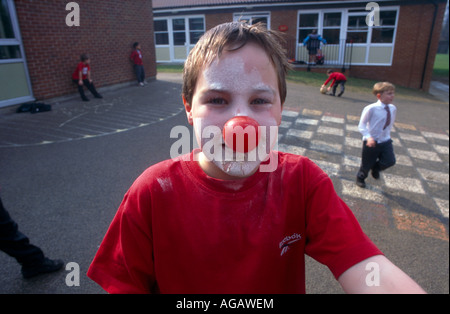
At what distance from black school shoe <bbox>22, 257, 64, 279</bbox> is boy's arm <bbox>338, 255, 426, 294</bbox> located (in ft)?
8.67

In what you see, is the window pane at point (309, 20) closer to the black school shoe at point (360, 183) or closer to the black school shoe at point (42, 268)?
the black school shoe at point (42, 268)

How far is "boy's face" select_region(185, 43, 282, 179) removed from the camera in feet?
3.10

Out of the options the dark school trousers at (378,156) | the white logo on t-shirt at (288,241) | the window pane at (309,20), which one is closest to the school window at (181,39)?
the window pane at (309,20)

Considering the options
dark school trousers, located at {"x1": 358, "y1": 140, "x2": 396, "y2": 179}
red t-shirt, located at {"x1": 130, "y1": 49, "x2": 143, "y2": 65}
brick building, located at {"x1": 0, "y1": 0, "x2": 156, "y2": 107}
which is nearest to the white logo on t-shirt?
dark school trousers, located at {"x1": 358, "y1": 140, "x2": 396, "y2": 179}

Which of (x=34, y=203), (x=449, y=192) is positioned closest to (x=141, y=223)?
(x=34, y=203)

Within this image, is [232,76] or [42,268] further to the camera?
[42,268]

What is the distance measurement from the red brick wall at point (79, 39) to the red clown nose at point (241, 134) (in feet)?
23.1

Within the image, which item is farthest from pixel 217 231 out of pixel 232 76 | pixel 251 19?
pixel 251 19

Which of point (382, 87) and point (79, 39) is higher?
point (79, 39)

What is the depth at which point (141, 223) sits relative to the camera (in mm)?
1086

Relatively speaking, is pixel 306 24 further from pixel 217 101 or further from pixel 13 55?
pixel 13 55

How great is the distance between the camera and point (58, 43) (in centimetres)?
827

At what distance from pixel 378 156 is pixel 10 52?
25.1 feet

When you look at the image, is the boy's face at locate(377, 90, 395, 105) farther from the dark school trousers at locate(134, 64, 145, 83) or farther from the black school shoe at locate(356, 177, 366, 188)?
the dark school trousers at locate(134, 64, 145, 83)
